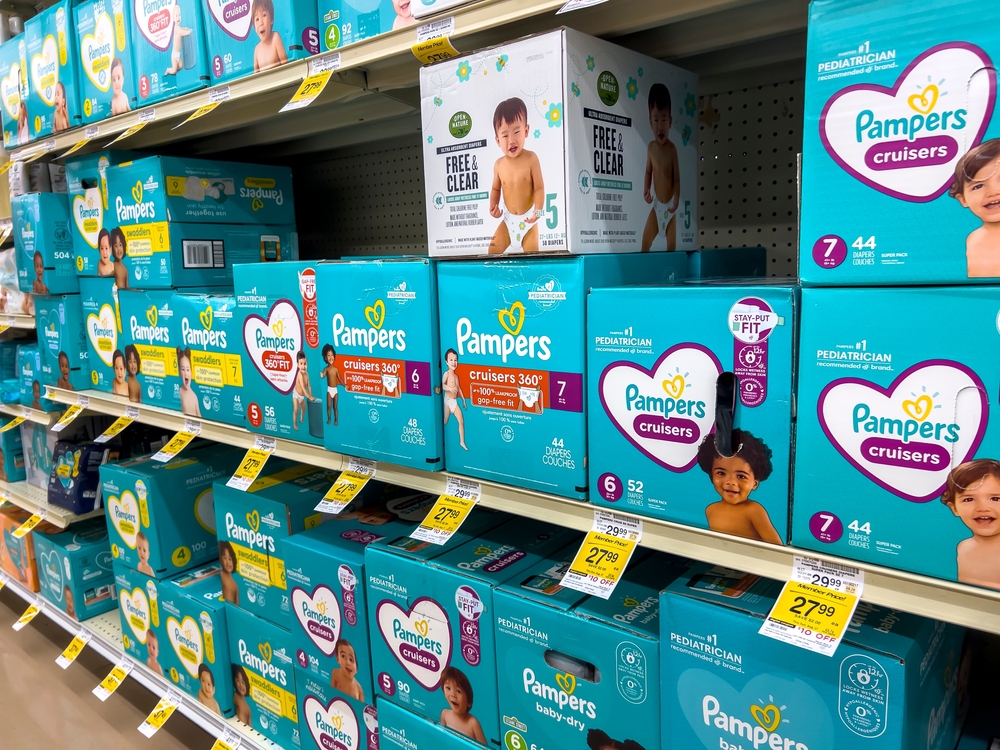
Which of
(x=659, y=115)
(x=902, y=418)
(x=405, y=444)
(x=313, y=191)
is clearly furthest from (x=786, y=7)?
(x=313, y=191)

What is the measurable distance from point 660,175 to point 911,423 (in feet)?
1.97

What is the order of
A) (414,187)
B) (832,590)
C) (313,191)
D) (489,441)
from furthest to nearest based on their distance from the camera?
(313,191)
(414,187)
(489,441)
(832,590)

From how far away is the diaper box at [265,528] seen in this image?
165 centimetres

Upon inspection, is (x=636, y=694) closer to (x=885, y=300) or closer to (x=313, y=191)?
(x=885, y=300)

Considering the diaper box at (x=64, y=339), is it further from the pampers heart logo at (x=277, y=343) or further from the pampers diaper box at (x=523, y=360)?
the pampers diaper box at (x=523, y=360)

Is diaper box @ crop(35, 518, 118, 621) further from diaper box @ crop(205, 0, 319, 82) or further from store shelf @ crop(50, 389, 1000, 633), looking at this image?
diaper box @ crop(205, 0, 319, 82)

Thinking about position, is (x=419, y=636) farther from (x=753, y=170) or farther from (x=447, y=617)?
(x=753, y=170)

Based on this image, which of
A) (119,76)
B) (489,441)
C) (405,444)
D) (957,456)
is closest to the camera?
(957,456)

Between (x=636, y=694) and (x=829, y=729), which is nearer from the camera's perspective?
(x=829, y=729)

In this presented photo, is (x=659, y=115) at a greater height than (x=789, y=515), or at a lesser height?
greater

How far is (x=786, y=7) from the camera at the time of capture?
3.46 ft

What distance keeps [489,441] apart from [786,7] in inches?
31.0

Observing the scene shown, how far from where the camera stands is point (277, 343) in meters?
1.51

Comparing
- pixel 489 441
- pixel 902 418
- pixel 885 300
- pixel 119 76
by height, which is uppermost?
pixel 119 76
